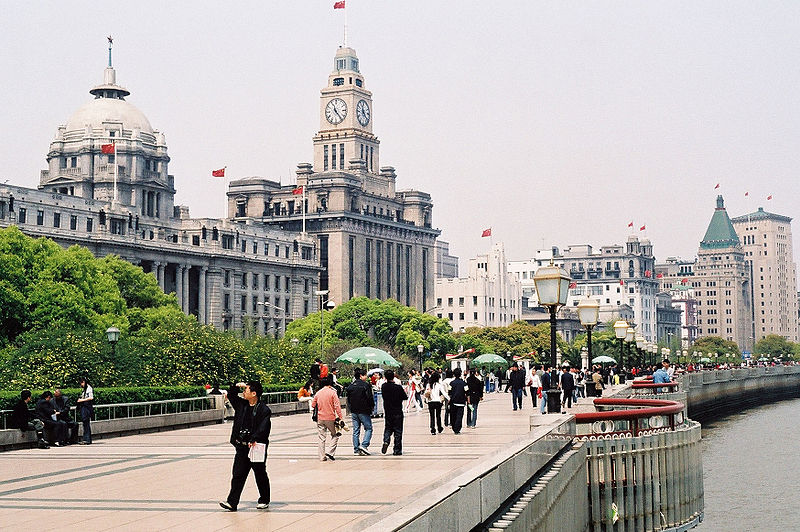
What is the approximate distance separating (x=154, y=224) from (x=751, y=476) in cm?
9382

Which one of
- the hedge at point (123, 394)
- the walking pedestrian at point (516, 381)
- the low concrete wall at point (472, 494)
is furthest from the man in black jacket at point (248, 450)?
the walking pedestrian at point (516, 381)

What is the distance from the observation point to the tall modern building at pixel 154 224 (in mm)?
128875

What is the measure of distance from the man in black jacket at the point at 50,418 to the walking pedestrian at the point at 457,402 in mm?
10618

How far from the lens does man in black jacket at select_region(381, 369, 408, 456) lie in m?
26.7

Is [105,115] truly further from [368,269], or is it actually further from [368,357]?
[368,357]

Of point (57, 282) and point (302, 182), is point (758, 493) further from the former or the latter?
point (302, 182)

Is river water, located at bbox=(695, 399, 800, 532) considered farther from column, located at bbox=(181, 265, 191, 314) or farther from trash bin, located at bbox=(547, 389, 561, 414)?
column, located at bbox=(181, 265, 191, 314)

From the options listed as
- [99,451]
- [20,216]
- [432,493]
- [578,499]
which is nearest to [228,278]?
[20,216]

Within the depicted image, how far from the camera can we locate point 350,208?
175875 millimetres

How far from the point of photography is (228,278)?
5600 inches

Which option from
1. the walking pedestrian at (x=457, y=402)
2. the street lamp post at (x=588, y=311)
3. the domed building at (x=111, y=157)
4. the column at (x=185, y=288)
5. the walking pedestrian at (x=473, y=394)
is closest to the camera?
the walking pedestrian at (x=457, y=402)

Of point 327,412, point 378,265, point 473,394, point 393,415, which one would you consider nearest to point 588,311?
point 473,394

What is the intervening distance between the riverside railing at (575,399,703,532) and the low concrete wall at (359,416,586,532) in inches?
252

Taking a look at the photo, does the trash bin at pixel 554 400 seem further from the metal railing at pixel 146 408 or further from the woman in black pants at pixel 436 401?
the metal railing at pixel 146 408
